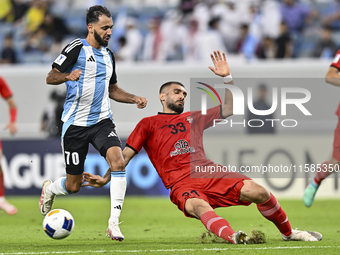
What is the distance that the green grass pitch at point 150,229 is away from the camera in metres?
5.47

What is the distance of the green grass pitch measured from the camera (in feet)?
18.0

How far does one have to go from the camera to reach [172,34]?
548 inches

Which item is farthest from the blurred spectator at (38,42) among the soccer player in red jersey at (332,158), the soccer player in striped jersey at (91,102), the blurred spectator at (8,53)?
the soccer player in red jersey at (332,158)

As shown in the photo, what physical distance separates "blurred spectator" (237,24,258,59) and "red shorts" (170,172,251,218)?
769 cm

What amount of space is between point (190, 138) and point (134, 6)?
1059cm

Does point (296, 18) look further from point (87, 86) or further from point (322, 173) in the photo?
point (87, 86)

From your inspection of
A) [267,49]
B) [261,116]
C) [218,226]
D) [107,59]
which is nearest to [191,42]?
[267,49]

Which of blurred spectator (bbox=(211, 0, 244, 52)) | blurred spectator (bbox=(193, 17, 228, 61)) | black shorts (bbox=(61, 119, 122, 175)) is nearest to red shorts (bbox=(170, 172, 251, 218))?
black shorts (bbox=(61, 119, 122, 175))

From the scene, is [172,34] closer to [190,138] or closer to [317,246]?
[190,138]

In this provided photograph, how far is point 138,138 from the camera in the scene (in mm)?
6148

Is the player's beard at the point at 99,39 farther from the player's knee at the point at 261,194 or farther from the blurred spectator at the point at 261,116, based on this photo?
the blurred spectator at the point at 261,116

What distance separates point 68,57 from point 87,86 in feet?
1.35

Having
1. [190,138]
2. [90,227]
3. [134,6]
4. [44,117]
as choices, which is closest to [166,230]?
[90,227]

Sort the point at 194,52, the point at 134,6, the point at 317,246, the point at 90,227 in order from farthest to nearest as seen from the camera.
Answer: the point at 134,6, the point at 194,52, the point at 90,227, the point at 317,246
